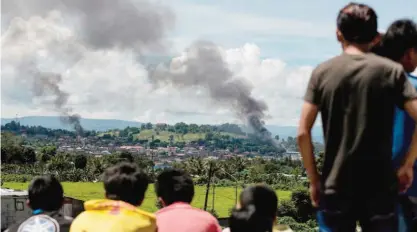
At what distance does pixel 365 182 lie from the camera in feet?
9.68

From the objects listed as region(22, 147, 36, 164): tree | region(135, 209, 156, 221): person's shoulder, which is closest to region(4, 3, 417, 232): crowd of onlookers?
region(135, 209, 156, 221): person's shoulder

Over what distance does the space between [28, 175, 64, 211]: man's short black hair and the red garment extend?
0.58 meters

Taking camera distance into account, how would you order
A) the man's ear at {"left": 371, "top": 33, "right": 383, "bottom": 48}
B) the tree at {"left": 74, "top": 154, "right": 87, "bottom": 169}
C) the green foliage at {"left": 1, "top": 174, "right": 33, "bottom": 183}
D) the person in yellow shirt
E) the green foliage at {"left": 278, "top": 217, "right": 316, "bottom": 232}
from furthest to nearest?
the tree at {"left": 74, "top": 154, "right": 87, "bottom": 169} < the green foliage at {"left": 1, "top": 174, "right": 33, "bottom": 183} < the green foliage at {"left": 278, "top": 217, "right": 316, "bottom": 232} < the person in yellow shirt < the man's ear at {"left": 371, "top": 33, "right": 383, "bottom": 48}

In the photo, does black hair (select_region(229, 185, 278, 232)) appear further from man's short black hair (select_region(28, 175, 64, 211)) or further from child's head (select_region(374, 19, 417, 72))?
man's short black hair (select_region(28, 175, 64, 211))

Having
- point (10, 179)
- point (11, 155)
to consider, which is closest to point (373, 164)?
point (10, 179)

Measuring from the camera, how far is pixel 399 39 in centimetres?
338

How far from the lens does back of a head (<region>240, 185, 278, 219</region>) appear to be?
11.0 feet

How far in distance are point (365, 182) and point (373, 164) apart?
83 mm

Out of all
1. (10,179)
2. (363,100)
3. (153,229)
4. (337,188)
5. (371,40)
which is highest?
(371,40)

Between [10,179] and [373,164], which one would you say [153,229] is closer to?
[373,164]

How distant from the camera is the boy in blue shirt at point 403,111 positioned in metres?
3.25

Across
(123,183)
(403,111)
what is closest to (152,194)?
(123,183)

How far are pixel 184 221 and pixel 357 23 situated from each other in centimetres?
139

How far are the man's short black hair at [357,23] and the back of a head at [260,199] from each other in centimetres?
84
